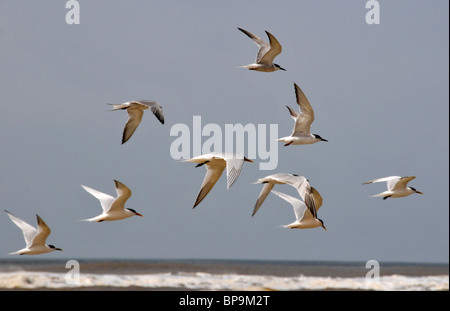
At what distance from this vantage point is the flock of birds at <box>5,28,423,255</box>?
11.4m

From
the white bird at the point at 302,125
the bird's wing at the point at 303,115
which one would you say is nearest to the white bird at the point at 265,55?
the white bird at the point at 302,125

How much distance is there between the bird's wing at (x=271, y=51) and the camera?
46.0 feet

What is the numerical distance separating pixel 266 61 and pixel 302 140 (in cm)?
177

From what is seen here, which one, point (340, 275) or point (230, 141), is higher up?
point (230, 141)

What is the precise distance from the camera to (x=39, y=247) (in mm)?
12547

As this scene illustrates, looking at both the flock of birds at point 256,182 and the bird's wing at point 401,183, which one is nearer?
the flock of birds at point 256,182

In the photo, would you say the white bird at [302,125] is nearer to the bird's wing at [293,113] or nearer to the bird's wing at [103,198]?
the bird's wing at [293,113]

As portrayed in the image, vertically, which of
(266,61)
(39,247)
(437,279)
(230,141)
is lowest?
(437,279)

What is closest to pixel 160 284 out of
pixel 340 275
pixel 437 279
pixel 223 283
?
pixel 223 283

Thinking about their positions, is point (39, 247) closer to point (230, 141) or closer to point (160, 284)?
point (230, 141)

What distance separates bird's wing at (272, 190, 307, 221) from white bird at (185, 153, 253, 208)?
1.59m

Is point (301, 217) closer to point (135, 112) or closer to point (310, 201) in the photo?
point (310, 201)

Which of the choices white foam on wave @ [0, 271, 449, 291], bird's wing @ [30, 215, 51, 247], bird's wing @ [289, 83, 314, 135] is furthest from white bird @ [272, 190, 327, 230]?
white foam on wave @ [0, 271, 449, 291]

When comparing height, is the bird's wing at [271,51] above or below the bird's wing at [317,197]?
above
